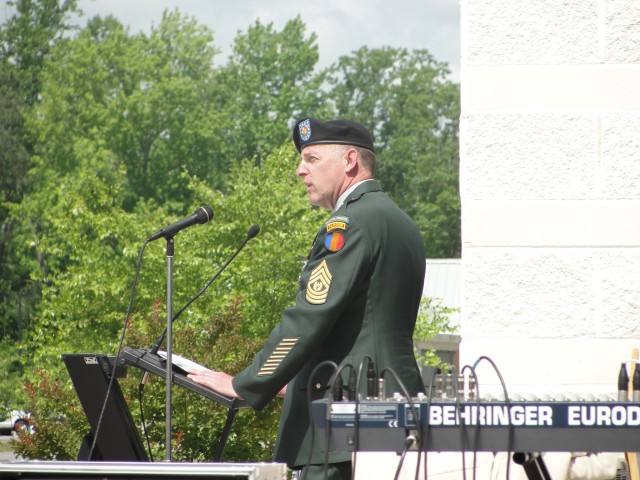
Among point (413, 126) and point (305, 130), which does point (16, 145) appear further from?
point (305, 130)

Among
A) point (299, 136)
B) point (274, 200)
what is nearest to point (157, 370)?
point (299, 136)

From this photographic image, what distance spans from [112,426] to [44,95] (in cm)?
3961

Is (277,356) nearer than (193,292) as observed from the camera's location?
Yes

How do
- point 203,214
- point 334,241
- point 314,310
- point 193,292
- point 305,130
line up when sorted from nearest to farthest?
1. point 314,310
2. point 334,241
3. point 305,130
4. point 203,214
5. point 193,292

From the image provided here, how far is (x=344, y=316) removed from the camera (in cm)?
368

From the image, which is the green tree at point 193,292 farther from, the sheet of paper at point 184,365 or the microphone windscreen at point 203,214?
the sheet of paper at point 184,365

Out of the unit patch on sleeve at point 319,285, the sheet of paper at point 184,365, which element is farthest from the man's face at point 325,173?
the sheet of paper at point 184,365

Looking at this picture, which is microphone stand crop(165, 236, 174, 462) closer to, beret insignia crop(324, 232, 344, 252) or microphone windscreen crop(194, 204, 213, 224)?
microphone windscreen crop(194, 204, 213, 224)

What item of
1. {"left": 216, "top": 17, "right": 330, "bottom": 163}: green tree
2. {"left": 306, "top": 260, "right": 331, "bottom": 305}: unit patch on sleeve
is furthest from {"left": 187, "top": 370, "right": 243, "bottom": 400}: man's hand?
{"left": 216, "top": 17, "right": 330, "bottom": 163}: green tree

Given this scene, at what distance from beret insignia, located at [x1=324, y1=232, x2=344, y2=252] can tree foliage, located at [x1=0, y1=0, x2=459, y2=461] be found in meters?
4.02

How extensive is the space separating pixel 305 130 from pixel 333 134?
0.13 metres

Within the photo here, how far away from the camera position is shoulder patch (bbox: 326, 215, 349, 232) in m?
3.65

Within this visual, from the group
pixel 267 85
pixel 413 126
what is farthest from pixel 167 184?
pixel 413 126

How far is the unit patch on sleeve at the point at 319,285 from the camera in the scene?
3.54 metres
